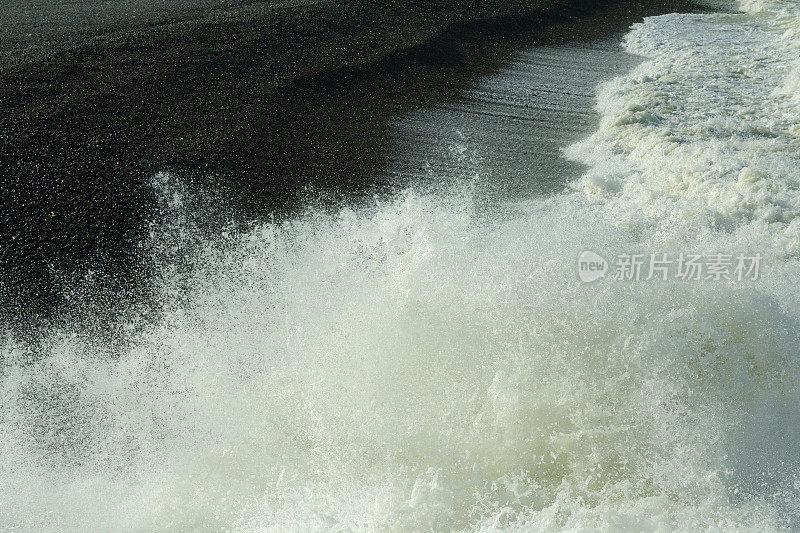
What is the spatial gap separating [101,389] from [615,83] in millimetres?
7397

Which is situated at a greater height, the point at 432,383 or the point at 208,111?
the point at 208,111

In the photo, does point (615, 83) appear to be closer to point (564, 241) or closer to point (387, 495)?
point (564, 241)

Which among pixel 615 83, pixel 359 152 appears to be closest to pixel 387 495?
pixel 359 152

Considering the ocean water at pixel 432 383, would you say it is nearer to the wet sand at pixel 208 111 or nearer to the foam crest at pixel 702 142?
the foam crest at pixel 702 142

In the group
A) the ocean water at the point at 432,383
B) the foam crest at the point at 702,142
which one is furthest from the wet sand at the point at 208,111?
the foam crest at the point at 702,142

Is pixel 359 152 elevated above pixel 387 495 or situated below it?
above

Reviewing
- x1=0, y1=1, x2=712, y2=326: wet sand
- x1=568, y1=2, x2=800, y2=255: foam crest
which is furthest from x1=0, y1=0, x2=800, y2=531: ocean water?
x1=0, y1=1, x2=712, y2=326: wet sand

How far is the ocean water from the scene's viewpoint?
137 inches

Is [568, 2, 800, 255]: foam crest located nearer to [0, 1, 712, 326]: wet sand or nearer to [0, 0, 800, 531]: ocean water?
[0, 0, 800, 531]: ocean water

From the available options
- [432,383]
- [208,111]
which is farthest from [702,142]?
[208,111]

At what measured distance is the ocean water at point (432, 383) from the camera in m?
3.47

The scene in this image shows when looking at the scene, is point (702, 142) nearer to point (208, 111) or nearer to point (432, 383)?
point (432, 383)

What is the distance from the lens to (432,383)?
407 cm

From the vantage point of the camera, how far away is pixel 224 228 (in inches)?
227
